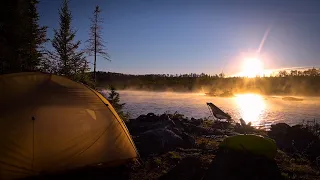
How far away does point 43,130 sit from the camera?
7543mm

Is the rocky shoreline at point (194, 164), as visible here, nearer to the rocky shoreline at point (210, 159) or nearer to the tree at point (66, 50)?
the rocky shoreline at point (210, 159)

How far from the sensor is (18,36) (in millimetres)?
17766

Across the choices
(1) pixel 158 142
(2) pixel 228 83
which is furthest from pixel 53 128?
(2) pixel 228 83

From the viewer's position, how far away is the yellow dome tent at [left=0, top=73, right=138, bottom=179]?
283 inches

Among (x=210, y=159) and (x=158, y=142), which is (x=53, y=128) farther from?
(x=210, y=159)

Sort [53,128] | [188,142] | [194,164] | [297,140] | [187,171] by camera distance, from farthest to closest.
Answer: [297,140], [188,142], [194,164], [187,171], [53,128]

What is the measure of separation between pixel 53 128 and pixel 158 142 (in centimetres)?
433

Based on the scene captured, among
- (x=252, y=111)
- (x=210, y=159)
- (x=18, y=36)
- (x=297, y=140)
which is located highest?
(x=18, y=36)

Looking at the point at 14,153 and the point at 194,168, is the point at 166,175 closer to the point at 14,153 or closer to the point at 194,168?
the point at 194,168

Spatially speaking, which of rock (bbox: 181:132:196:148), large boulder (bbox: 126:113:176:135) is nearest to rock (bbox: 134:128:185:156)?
rock (bbox: 181:132:196:148)

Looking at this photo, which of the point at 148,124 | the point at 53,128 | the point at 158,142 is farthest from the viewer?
the point at 148,124

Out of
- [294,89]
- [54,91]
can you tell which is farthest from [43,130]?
[294,89]

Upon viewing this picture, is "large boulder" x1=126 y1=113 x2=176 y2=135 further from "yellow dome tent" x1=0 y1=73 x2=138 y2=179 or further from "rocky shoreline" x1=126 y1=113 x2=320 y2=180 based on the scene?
"yellow dome tent" x1=0 y1=73 x2=138 y2=179

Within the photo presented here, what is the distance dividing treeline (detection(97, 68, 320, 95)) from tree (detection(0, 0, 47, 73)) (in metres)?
41.0
